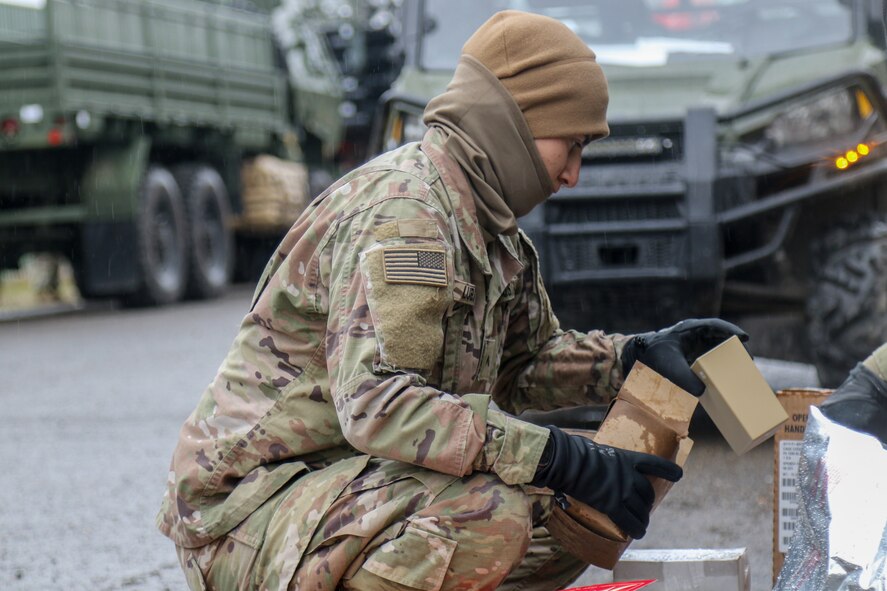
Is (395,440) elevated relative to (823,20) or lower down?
lower down

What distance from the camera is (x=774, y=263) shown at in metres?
5.23

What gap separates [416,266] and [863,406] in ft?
3.18

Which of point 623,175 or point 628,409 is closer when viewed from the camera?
point 628,409

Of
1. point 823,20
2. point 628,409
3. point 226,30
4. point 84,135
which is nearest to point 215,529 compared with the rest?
point 628,409

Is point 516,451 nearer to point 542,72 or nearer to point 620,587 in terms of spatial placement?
point 620,587

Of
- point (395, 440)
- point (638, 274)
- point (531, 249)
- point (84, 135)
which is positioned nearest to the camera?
point (395, 440)

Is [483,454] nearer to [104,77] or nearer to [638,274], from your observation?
[638,274]

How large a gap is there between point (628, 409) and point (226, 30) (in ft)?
42.4

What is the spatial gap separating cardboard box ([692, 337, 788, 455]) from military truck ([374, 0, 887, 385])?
221 centimetres

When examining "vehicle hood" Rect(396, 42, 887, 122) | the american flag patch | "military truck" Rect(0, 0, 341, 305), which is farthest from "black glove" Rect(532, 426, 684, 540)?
"military truck" Rect(0, 0, 341, 305)

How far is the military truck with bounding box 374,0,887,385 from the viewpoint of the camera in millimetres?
5070

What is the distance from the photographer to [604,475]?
2521 millimetres

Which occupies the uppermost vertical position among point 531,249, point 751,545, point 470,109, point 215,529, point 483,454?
point 470,109

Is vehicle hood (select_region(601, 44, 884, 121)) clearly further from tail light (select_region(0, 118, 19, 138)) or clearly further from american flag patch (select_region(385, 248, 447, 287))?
tail light (select_region(0, 118, 19, 138))
